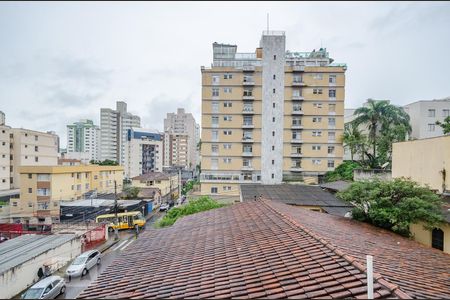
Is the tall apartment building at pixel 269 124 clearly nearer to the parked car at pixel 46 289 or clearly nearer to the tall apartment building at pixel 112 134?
the parked car at pixel 46 289

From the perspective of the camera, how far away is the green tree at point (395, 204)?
9469 mm

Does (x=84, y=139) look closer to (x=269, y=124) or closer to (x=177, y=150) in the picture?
(x=177, y=150)

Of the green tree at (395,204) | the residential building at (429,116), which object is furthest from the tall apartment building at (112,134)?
the green tree at (395,204)

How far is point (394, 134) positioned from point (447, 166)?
72.2 ft

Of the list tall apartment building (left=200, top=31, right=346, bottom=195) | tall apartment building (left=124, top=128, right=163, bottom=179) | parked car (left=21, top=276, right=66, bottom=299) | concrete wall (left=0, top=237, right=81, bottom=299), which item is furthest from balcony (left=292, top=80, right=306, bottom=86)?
tall apartment building (left=124, top=128, right=163, bottom=179)

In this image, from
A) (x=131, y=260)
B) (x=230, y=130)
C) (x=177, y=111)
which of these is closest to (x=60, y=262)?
(x=131, y=260)

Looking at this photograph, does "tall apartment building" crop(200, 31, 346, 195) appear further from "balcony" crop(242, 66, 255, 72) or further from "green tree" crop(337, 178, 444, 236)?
"green tree" crop(337, 178, 444, 236)

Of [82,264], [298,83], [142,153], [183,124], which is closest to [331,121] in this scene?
[298,83]

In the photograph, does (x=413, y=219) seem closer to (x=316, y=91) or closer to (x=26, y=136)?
(x=316, y=91)

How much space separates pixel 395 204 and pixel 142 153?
71.0 m

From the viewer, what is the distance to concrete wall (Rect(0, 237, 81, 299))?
510 inches

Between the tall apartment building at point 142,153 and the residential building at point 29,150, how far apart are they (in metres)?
26.7

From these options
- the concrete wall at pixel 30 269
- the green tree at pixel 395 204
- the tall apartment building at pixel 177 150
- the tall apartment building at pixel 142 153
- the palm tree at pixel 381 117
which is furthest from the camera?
the tall apartment building at pixel 177 150

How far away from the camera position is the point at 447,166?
11.6 m
